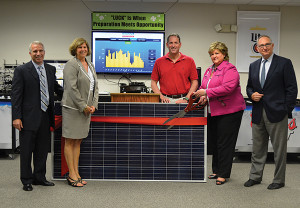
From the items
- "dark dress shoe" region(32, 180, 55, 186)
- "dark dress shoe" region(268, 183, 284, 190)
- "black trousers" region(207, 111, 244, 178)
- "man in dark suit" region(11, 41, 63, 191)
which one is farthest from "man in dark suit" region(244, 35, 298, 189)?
"man in dark suit" region(11, 41, 63, 191)

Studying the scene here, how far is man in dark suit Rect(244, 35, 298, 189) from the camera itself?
3205mm

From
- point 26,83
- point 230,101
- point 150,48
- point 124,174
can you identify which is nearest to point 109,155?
point 124,174

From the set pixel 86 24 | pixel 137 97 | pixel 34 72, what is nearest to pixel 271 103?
pixel 137 97

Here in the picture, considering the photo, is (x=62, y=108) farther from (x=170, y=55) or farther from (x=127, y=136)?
(x=170, y=55)

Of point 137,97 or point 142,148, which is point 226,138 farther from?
point 137,97

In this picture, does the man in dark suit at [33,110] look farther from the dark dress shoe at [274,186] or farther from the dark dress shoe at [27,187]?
the dark dress shoe at [274,186]

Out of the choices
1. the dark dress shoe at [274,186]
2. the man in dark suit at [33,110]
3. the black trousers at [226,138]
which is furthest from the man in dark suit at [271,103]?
the man in dark suit at [33,110]

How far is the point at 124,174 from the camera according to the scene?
3424mm

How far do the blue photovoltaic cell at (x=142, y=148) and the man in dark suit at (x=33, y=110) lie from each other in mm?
187

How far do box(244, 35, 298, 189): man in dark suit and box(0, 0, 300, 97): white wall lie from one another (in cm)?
264

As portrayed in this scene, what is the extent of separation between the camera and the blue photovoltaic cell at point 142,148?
132 inches

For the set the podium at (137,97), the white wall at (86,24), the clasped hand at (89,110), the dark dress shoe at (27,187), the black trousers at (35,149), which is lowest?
the dark dress shoe at (27,187)

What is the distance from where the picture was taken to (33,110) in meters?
3.15

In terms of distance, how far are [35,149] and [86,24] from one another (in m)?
3.13
